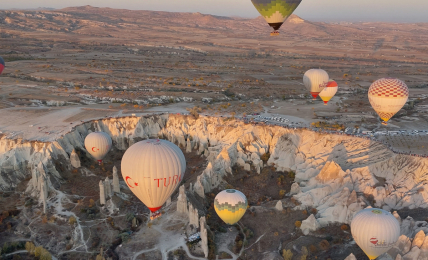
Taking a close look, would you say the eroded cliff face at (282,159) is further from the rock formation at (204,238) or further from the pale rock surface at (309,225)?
the rock formation at (204,238)

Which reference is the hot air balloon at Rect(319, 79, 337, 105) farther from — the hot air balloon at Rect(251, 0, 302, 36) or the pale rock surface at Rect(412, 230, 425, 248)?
the pale rock surface at Rect(412, 230, 425, 248)

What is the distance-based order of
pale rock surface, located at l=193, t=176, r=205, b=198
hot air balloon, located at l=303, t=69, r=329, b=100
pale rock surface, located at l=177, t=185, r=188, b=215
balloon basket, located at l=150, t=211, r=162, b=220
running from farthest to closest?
hot air balloon, located at l=303, t=69, r=329, b=100 < pale rock surface, located at l=193, t=176, r=205, b=198 < pale rock surface, located at l=177, t=185, r=188, b=215 < balloon basket, located at l=150, t=211, r=162, b=220

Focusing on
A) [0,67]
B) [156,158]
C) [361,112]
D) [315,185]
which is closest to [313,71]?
[361,112]

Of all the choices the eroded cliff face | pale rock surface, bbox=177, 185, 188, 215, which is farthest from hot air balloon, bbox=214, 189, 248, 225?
the eroded cliff face

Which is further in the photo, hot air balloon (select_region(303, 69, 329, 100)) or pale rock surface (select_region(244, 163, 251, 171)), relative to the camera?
hot air balloon (select_region(303, 69, 329, 100))

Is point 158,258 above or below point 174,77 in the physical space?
below

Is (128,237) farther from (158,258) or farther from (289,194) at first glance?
(289,194)

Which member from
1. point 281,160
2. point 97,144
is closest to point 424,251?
point 281,160
